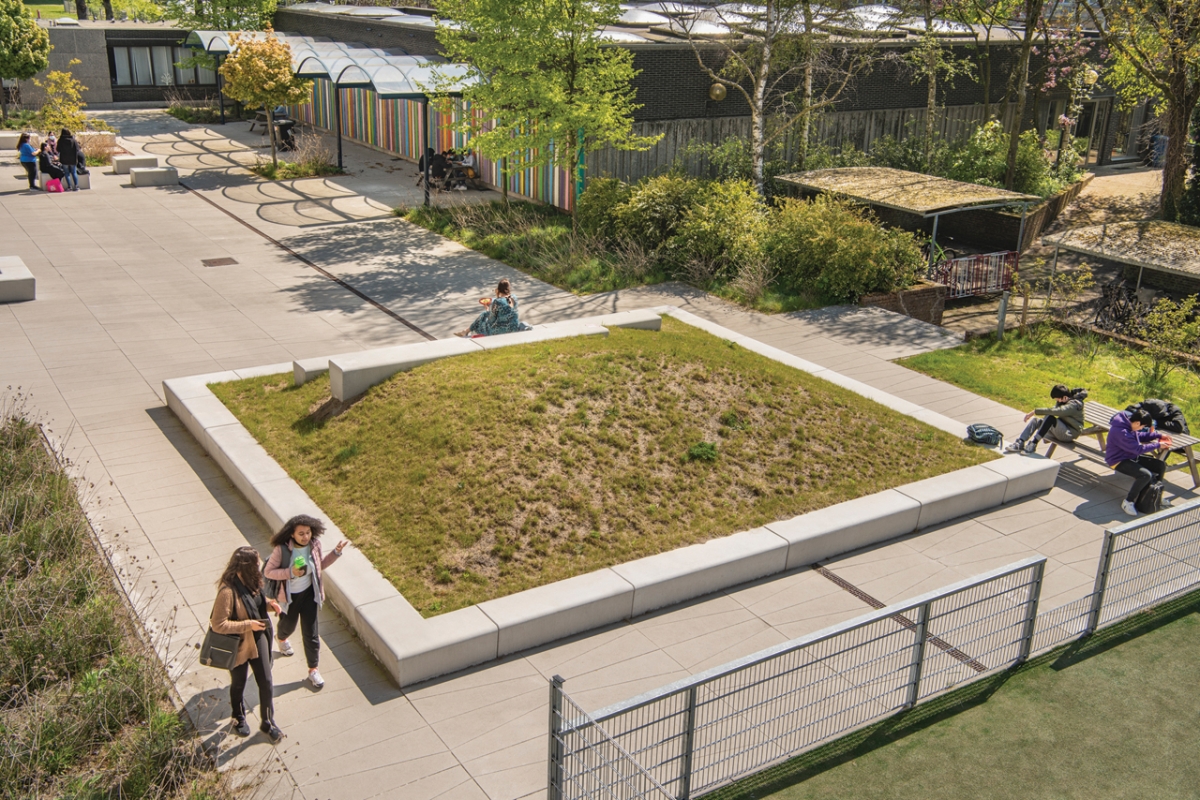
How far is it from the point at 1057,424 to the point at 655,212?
9.89 m

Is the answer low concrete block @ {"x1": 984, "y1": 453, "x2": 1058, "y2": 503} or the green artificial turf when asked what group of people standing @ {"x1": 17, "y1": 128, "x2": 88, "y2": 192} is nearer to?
low concrete block @ {"x1": 984, "y1": 453, "x2": 1058, "y2": 503}

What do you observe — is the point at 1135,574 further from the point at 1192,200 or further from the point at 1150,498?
the point at 1192,200

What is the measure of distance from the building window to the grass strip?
36951mm

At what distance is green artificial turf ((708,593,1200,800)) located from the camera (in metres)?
7.23

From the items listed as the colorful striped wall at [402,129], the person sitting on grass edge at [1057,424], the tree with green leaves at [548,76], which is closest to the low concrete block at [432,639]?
the person sitting on grass edge at [1057,424]

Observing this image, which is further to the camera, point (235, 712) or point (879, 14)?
point (879, 14)

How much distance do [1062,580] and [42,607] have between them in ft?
28.7

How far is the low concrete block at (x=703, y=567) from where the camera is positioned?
9.14 meters

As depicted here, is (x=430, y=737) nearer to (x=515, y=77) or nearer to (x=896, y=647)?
(x=896, y=647)

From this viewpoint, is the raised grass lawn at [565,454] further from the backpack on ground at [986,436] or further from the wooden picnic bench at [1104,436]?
the wooden picnic bench at [1104,436]

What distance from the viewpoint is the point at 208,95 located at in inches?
1708

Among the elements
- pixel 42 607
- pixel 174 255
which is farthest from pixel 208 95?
pixel 42 607

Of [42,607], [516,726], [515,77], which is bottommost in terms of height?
[516,726]

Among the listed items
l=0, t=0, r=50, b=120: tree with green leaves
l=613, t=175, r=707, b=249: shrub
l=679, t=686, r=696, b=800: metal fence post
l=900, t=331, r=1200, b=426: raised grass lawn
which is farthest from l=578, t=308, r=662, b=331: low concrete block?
l=0, t=0, r=50, b=120: tree with green leaves
